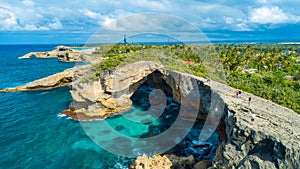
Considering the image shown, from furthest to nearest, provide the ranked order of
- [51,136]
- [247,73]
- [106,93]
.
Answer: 1. [247,73]
2. [106,93]
3. [51,136]

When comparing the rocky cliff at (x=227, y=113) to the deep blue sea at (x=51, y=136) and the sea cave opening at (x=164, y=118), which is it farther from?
the deep blue sea at (x=51, y=136)

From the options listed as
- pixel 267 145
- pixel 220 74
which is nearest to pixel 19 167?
pixel 267 145

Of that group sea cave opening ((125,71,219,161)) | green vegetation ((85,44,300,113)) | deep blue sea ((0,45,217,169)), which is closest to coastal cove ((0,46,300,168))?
deep blue sea ((0,45,217,169))

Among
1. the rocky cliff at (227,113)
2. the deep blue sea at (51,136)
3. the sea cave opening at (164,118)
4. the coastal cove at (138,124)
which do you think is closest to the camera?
the rocky cliff at (227,113)

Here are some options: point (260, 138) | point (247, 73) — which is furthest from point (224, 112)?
point (247, 73)

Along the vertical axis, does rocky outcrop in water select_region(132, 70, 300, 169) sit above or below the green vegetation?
below

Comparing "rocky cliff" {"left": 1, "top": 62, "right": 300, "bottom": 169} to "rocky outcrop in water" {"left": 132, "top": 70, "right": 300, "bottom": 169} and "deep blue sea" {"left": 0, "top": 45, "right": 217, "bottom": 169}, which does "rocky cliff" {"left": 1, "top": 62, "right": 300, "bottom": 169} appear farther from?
"deep blue sea" {"left": 0, "top": 45, "right": 217, "bottom": 169}

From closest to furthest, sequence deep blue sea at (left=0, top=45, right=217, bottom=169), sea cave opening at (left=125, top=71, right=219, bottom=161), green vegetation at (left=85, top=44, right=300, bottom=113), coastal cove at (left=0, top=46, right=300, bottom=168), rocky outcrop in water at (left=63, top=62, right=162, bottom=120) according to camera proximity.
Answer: coastal cove at (left=0, top=46, right=300, bottom=168), deep blue sea at (left=0, top=45, right=217, bottom=169), sea cave opening at (left=125, top=71, right=219, bottom=161), green vegetation at (left=85, top=44, right=300, bottom=113), rocky outcrop in water at (left=63, top=62, right=162, bottom=120)

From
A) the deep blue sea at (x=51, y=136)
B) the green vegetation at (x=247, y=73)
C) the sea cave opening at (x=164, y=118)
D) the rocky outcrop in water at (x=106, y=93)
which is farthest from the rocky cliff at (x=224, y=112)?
the deep blue sea at (x=51, y=136)

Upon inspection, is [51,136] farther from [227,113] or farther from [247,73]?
[247,73]
